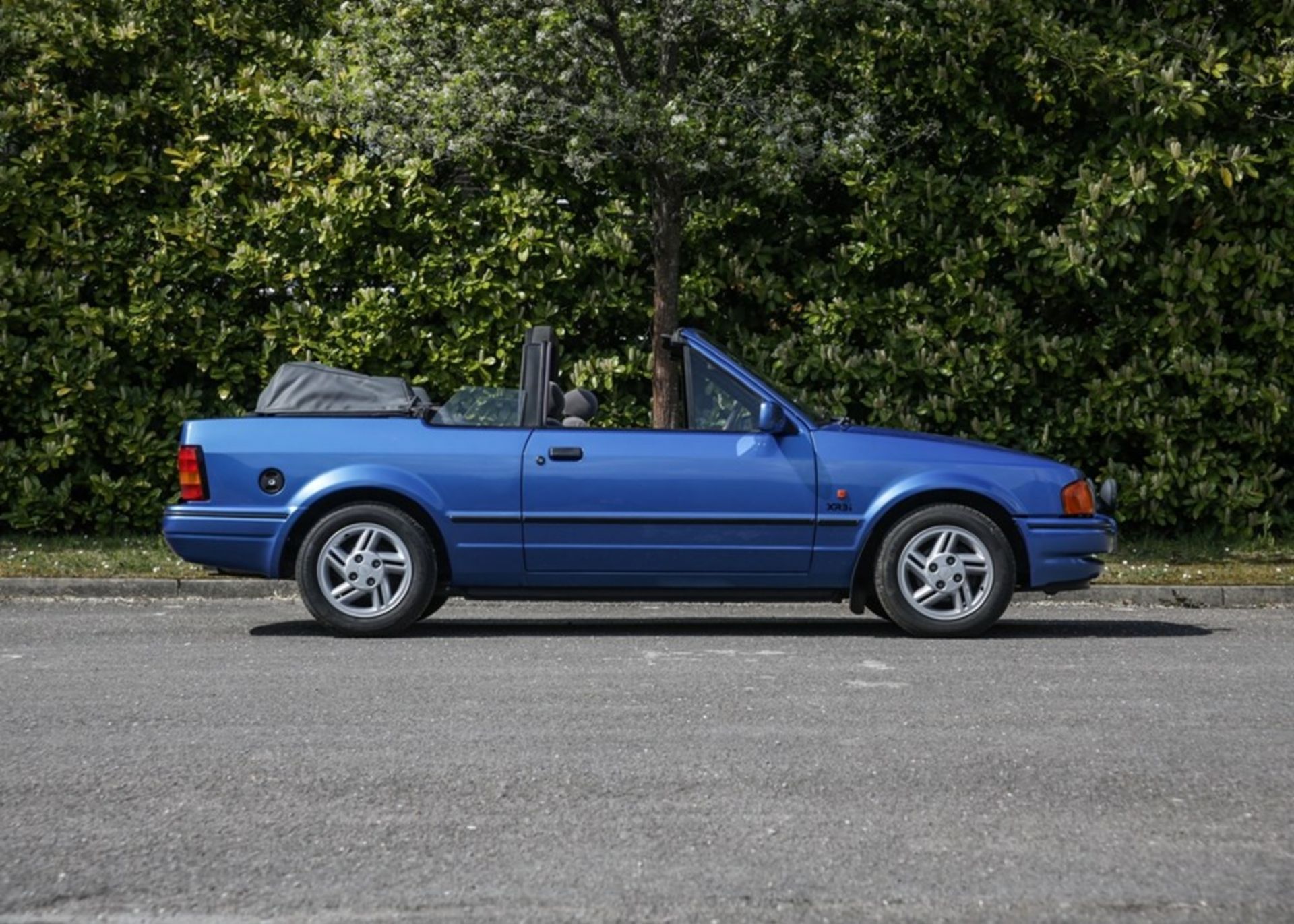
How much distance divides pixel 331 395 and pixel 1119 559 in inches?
264

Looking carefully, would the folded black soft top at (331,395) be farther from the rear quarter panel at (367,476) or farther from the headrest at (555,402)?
the headrest at (555,402)

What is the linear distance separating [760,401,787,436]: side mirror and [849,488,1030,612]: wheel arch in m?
0.71

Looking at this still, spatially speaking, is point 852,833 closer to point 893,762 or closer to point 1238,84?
point 893,762

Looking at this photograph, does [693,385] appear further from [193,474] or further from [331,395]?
[193,474]

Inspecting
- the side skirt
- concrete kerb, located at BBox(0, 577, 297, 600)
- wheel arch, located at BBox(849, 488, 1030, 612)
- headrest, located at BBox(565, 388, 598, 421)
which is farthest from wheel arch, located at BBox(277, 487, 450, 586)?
concrete kerb, located at BBox(0, 577, 297, 600)

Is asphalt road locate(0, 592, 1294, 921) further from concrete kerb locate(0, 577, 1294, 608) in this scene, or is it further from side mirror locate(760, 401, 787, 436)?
concrete kerb locate(0, 577, 1294, 608)

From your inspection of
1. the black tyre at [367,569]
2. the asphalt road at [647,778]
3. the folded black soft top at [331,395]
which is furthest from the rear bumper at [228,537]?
the folded black soft top at [331,395]

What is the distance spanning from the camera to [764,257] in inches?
600

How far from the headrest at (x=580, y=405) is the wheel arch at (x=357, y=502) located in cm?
Result: 101

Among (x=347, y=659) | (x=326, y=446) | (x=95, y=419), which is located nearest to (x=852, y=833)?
(x=347, y=659)

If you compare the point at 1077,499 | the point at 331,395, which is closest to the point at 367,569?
the point at 331,395

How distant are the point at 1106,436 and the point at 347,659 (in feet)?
26.8

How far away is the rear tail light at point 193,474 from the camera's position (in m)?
9.96

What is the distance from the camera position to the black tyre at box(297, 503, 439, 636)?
9.76 metres
